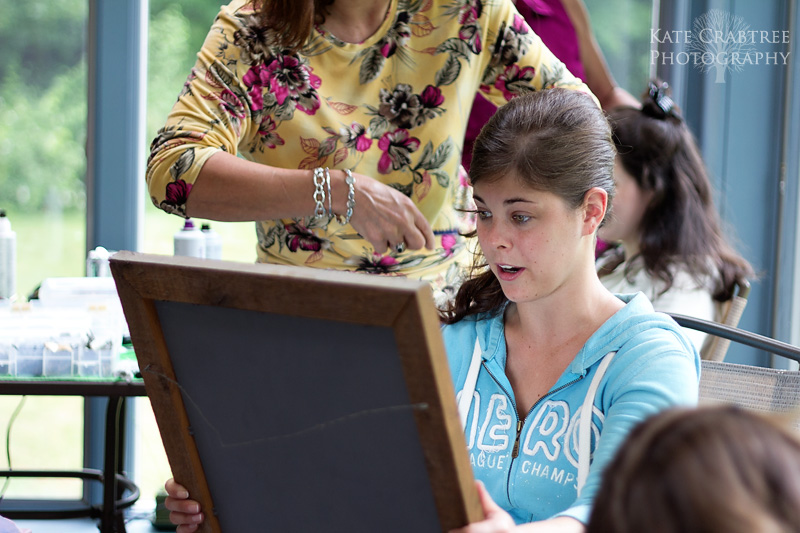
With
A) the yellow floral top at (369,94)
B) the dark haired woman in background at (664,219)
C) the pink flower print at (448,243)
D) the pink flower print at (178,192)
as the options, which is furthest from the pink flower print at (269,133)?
the dark haired woman in background at (664,219)

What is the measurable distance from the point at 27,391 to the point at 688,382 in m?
1.38

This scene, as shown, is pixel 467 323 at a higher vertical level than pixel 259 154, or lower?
lower

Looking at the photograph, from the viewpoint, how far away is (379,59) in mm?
1584

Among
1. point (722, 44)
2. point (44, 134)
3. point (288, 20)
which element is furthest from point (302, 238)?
point (722, 44)

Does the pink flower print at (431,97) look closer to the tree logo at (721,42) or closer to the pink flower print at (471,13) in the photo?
the pink flower print at (471,13)

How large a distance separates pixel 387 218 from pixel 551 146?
0.27 metres

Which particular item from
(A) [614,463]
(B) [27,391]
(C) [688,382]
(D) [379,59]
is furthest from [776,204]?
(A) [614,463]

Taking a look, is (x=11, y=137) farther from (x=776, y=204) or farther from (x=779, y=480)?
(x=779, y=480)

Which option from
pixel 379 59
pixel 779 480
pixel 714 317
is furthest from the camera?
pixel 714 317

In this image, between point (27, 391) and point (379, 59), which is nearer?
point (379, 59)

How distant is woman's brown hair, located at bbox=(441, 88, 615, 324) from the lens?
1.27 metres

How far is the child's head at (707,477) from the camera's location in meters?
0.53

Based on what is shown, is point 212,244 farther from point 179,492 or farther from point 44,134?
point 179,492

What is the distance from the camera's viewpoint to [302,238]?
1.64 m
